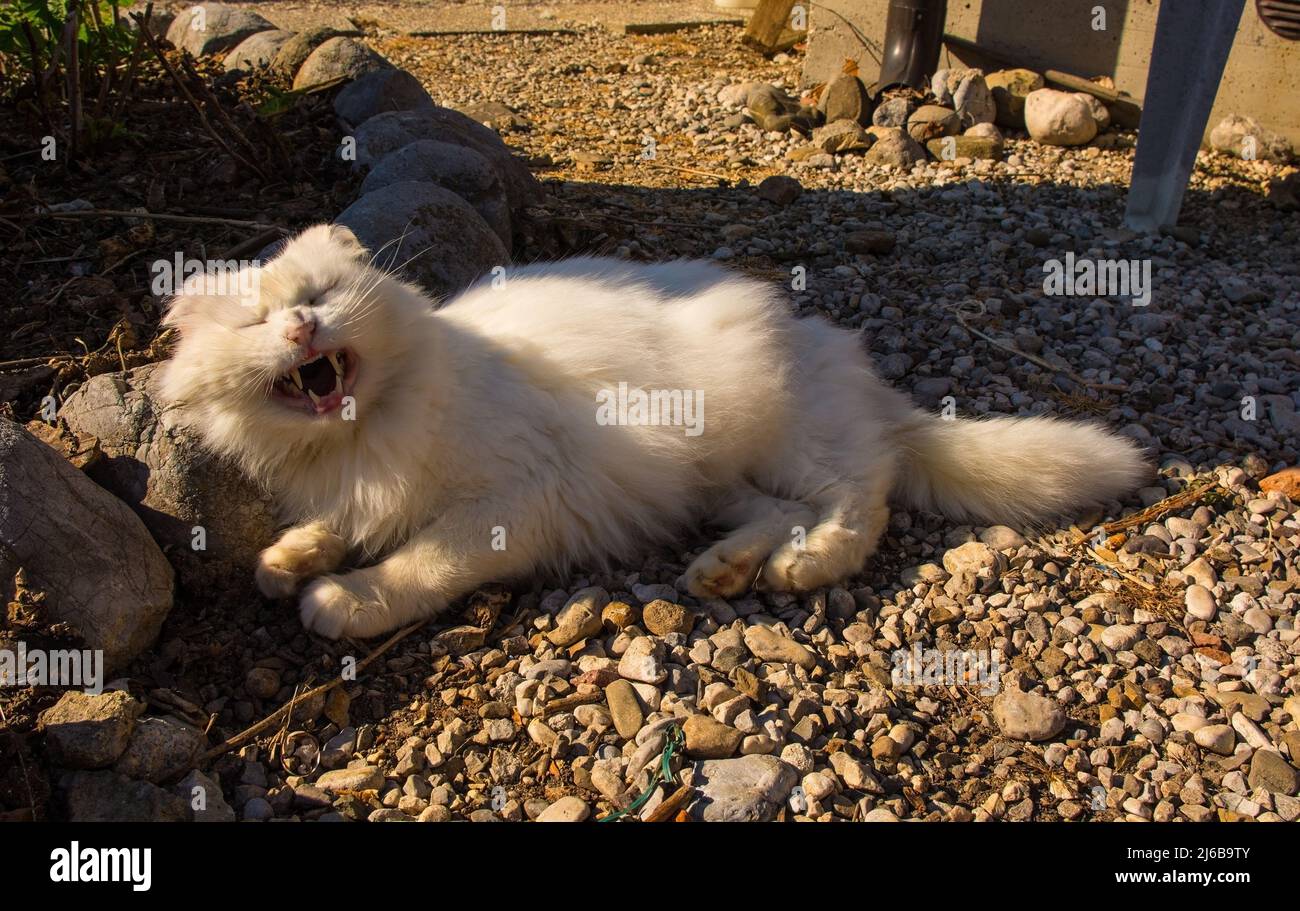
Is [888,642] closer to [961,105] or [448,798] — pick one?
[448,798]

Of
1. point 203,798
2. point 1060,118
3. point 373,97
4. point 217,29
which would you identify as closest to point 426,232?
point 373,97

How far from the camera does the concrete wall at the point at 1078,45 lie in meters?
7.07

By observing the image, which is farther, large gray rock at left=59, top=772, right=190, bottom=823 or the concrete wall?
the concrete wall

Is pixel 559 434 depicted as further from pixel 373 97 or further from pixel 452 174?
pixel 373 97

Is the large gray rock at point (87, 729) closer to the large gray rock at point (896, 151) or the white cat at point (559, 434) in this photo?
the white cat at point (559, 434)

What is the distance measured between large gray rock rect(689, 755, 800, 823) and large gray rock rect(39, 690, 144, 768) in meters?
1.47

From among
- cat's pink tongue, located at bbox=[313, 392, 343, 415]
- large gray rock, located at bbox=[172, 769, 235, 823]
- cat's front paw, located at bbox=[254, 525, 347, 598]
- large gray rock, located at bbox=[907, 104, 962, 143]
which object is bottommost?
large gray rock, located at bbox=[172, 769, 235, 823]

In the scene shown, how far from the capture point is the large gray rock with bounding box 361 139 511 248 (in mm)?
Answer: 5062

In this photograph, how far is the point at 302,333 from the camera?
119 inches

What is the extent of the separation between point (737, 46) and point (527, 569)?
27.5 ft

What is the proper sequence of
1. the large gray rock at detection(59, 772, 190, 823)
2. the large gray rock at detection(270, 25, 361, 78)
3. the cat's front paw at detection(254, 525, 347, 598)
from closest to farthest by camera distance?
the large gray rock at detection(59, 772, 190, 823)
the cat's front paw at detection(254, 525, 347, 598)
the large gray rock at detection(270, 25, 361, 78)

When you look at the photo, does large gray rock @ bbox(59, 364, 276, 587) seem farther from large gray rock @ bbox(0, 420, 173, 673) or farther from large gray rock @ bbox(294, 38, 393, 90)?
large gray rock @ bbox(294, 38, 393, 90)

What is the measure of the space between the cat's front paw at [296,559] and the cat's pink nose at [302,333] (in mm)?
733

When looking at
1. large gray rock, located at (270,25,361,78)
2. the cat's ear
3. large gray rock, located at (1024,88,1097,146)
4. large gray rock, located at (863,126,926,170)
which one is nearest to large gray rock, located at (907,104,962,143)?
large gray rock, located at (863,126,926,170)
